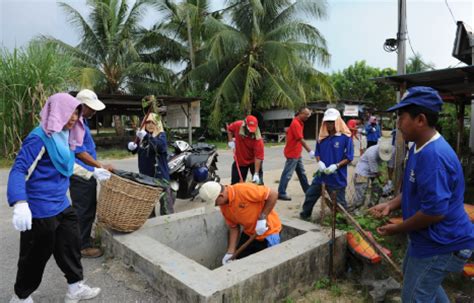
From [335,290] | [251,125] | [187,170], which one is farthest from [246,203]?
[187,170]

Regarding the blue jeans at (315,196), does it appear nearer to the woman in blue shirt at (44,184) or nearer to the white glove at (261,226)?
the white glove at (261,226)

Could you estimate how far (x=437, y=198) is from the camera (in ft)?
5.87

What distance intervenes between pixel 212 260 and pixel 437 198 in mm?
2970

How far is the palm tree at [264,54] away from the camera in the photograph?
17.6 metres

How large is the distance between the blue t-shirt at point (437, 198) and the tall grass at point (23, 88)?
9952mm

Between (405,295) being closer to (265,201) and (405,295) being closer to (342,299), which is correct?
(342,299)

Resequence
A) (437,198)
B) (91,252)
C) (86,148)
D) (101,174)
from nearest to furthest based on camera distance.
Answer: (437,198) < (101,174) < (86,148) < (91,252)

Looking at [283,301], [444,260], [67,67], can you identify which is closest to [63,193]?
[283,301]

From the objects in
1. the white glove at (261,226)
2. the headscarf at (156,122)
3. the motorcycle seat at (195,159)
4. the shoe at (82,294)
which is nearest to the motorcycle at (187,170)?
the motorcycle seat at (195,159)

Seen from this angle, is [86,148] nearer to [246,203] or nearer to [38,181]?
[38,181]

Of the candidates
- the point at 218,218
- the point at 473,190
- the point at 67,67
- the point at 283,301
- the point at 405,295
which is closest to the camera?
the point at 405,295

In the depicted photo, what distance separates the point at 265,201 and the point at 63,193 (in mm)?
1762

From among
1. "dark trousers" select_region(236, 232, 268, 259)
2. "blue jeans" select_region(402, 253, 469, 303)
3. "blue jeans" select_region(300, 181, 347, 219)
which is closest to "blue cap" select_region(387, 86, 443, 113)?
"blue jeans" select_region(402, 253, 469, 303)

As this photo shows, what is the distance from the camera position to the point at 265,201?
330 centimetres
